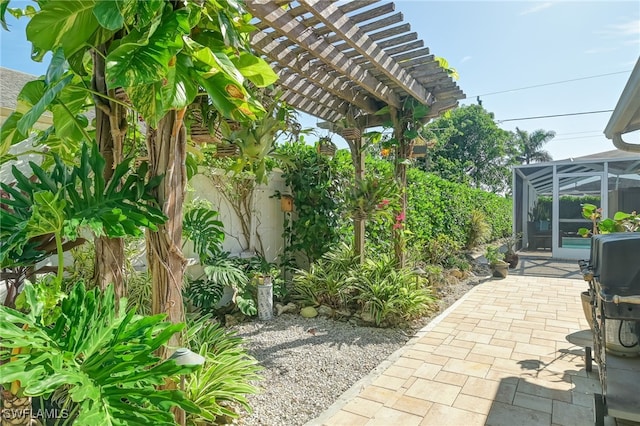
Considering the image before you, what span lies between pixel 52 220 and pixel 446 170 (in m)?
18.6

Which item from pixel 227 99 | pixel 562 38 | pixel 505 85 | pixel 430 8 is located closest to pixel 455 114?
pixel 505 85

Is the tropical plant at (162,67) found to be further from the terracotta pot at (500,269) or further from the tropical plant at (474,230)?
the tropical plant at (474,230)

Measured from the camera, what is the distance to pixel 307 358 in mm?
3285

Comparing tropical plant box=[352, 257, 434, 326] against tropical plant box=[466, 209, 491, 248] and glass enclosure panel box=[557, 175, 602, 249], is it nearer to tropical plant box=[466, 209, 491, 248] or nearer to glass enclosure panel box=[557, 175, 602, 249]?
tropical plant box=[466, 209, 491, 248]

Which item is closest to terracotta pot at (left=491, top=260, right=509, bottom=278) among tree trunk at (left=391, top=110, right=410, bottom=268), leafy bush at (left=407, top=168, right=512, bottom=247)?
leafy bush at (left=407, top=168, right=512, bottom=247)

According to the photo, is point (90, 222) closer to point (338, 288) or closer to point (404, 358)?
point (404, 358)

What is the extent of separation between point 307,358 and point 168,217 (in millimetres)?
2274

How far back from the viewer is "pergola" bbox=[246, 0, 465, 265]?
3051mm

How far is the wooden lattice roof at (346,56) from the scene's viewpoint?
119 inches

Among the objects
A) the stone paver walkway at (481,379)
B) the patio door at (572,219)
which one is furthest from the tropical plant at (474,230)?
the stone paver walkway at (481,379)

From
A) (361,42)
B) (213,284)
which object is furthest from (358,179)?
(213,284)

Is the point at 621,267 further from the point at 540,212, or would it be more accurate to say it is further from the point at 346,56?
the point at 540,212

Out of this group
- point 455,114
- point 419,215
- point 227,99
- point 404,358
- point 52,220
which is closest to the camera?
point 52,220

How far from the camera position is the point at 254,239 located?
17.7 ft
